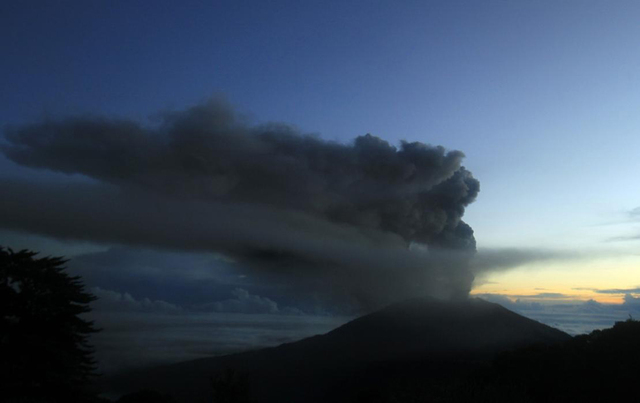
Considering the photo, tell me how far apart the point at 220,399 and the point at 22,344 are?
31.2m

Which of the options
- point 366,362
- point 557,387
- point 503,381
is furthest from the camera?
point 366,362

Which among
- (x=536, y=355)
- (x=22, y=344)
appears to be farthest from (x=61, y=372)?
(x=536, y=355)

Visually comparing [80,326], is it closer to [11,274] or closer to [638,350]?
[11,274]

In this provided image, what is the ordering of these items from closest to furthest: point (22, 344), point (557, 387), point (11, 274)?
1. point (22, 344)
2. point (11, 274)
3. point (557, 387)

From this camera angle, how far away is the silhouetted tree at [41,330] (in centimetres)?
4450

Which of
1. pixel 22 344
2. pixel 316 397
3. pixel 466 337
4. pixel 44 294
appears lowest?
pixel 316 397

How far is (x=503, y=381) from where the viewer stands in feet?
227

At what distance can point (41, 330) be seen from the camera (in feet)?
158

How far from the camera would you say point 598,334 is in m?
83.1

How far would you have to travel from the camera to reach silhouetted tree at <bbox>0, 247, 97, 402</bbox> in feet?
146

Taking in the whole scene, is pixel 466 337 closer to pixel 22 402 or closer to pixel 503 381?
pixel 503 381

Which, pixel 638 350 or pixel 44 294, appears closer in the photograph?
pixel 44 294

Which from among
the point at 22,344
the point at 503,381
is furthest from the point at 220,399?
the point at 503,381

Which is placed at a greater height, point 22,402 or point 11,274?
point 11,274
